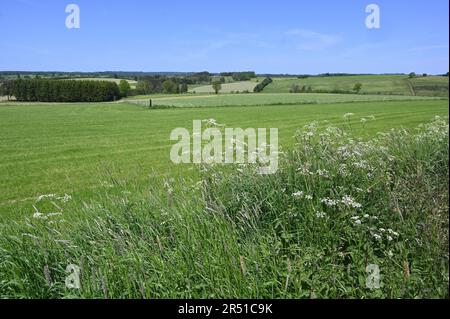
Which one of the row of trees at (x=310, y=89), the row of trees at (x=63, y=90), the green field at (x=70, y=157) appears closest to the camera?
the green field at (x=70, y=157)

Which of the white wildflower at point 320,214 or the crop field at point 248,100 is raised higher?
the crop field at point 248,100

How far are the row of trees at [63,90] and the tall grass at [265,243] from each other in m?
43.9

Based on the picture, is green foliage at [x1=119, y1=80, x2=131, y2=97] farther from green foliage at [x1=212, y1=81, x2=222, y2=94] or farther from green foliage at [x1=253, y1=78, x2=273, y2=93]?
green foliage at [x1=253, y1=78, x2=273, y2=93]

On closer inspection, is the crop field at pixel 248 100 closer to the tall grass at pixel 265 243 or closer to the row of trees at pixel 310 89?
the row of trees at pixel 310 89

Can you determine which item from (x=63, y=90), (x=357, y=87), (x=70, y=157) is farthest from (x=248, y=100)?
(x=70, y=157)

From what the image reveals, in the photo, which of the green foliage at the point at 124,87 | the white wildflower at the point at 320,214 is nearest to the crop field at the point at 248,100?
the green foliage at the point at 124,87

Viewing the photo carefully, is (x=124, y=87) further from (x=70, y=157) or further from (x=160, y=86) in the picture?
(x=70, y=157)

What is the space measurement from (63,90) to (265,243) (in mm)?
57841

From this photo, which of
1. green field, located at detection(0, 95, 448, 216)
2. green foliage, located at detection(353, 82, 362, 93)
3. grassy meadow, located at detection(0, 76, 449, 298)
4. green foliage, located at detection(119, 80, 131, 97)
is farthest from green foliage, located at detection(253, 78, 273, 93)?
grassy meadow, located at detection(0, 76, 449, 298)

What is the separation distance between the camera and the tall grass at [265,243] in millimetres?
2865

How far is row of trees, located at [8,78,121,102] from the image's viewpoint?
45.7m

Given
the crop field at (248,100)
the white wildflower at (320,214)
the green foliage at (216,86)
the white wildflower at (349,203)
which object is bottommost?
the white wildflower at (320,214)
